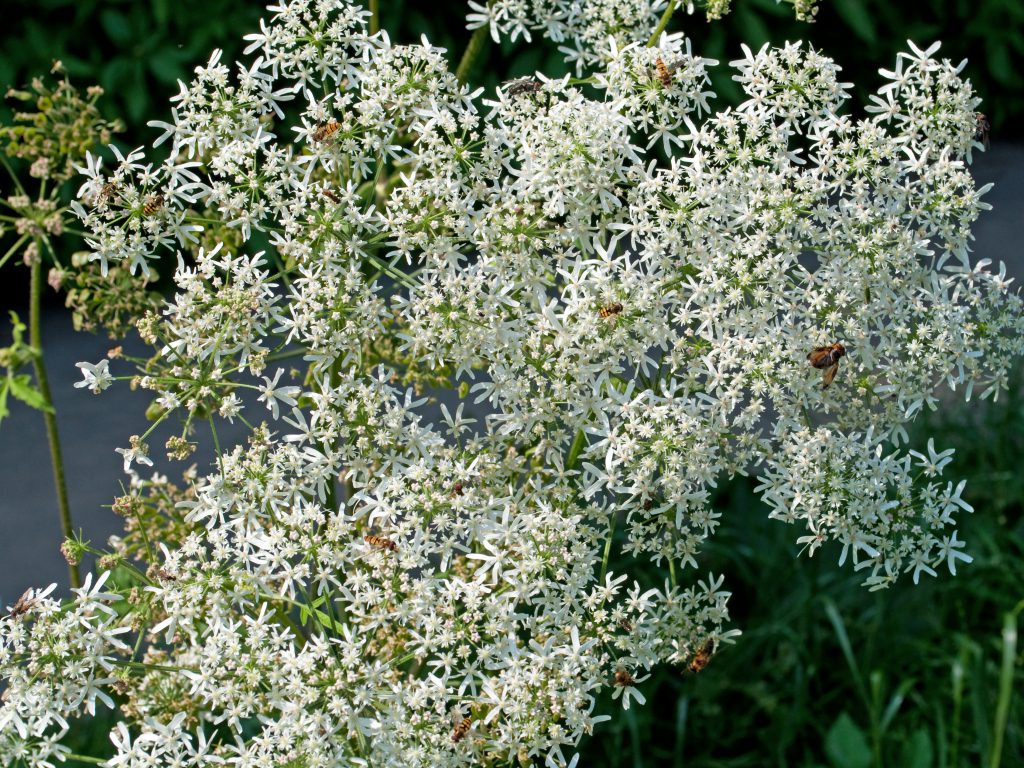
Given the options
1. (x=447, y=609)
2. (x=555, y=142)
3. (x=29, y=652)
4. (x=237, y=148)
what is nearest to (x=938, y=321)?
(x=555, y=142)

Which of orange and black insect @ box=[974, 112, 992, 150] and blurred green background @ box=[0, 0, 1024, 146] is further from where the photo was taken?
blurred green background @ box=[0, 0, 1024, 146]

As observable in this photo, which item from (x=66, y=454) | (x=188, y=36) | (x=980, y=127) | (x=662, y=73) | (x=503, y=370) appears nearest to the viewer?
(x=503, y=370)

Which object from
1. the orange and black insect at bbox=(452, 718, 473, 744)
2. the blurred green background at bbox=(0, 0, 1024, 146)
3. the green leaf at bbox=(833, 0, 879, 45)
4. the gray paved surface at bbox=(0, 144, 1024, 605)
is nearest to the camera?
the orange and black insect at bbox=(452, 718, 473, 744)

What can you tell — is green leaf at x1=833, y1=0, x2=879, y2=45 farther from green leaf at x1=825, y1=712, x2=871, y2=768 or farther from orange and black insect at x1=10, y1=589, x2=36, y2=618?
orange and black insect at x1=10, y1=589, x2=36, y2=618

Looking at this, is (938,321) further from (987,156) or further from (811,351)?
(987,156)

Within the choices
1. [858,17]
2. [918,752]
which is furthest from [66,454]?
[858,17]

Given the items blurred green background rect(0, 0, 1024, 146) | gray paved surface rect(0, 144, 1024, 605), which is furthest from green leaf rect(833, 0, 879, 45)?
gray paved surface rect(0, 144, 1024, 605)

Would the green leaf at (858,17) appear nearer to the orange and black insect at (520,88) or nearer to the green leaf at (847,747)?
the green leaf at (847,747)

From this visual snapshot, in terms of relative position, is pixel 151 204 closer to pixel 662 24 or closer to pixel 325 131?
pixel 325 131
